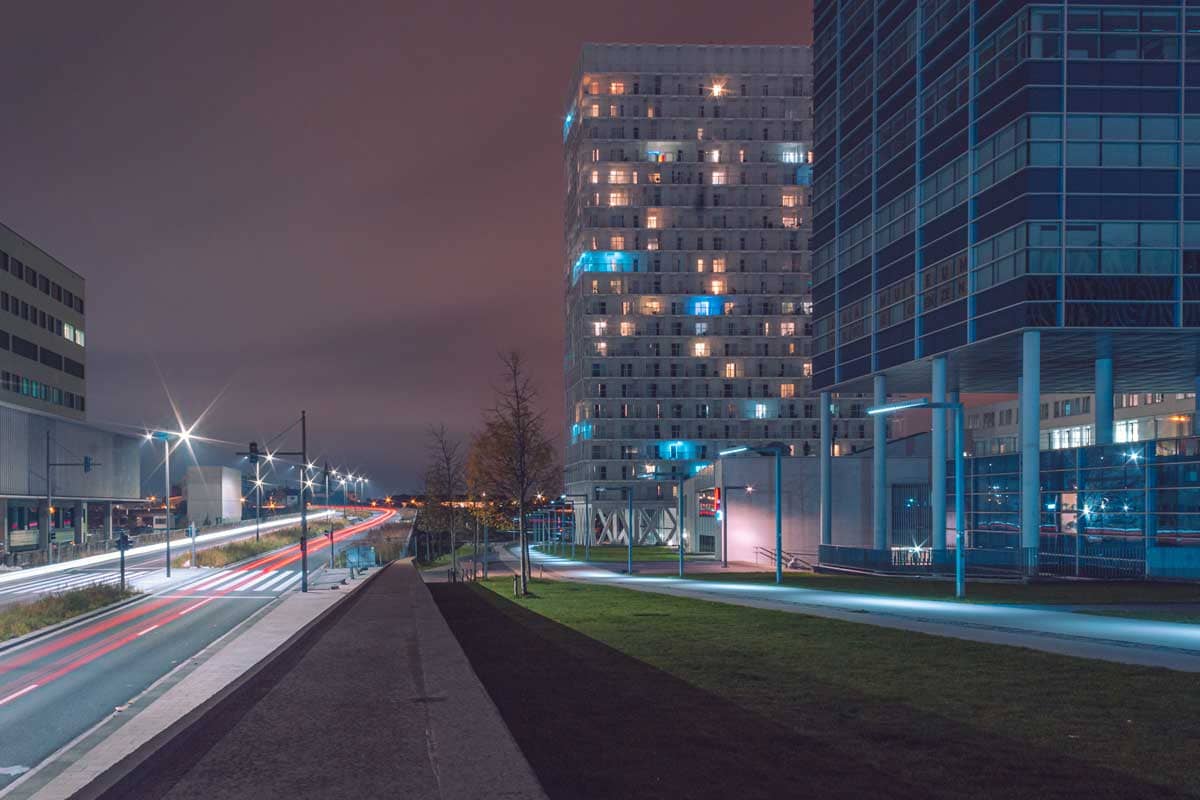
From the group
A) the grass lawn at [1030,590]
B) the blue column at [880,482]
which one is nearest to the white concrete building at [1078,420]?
the blue column at [880,482]

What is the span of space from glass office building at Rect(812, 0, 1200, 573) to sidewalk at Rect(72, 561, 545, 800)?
39773 mm

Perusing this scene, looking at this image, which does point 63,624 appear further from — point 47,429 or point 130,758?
point 47,429

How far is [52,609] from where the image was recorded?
109 ft

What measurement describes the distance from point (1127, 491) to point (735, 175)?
302 feet

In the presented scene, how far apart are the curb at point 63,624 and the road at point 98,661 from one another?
1.07 ft

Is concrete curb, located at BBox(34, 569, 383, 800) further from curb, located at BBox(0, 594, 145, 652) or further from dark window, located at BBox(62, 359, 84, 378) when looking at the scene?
dark window, located at BBox(62, 359, 84, 378)

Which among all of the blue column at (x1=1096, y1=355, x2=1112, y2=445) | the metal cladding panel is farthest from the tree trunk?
the metal cladding panel

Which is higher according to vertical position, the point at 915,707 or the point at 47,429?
the point at 47,429

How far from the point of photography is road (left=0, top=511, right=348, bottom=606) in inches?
1831

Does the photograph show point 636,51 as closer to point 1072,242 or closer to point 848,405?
point 848,405

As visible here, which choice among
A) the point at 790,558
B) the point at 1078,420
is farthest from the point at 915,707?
the point at 1078,420

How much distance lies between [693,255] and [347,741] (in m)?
124

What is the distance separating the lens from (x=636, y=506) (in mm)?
123688

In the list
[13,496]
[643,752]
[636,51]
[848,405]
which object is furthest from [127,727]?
[636,51]
